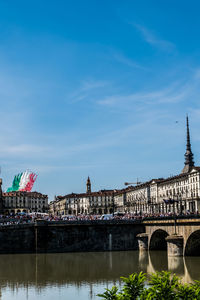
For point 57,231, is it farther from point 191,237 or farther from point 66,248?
point 191,237

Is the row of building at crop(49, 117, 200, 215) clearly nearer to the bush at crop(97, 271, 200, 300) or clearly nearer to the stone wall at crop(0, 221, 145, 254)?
the stone wall at crop(0, 221, 145, 254)

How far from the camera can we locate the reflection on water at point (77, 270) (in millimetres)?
36688

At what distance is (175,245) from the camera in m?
51.8

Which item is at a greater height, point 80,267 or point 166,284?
point 166,284

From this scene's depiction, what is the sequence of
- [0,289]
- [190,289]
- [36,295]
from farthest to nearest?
[0,289] < [36,295] < [190,289]

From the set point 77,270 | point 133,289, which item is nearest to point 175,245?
point 77,270

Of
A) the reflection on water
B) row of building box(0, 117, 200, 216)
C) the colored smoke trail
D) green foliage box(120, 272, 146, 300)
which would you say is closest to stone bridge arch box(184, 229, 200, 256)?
the reflection on water

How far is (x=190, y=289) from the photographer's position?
14102 mm

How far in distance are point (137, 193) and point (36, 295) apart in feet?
403

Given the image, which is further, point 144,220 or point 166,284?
point 144,220

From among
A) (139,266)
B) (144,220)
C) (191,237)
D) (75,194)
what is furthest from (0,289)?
(75,194)

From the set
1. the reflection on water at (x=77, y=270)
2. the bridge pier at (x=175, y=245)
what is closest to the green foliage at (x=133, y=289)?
the reflection on water at (x=77, y=270)

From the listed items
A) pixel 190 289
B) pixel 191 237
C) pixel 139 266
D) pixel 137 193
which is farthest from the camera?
pixel 137 193

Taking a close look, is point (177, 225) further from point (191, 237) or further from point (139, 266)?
point (139, 266)
